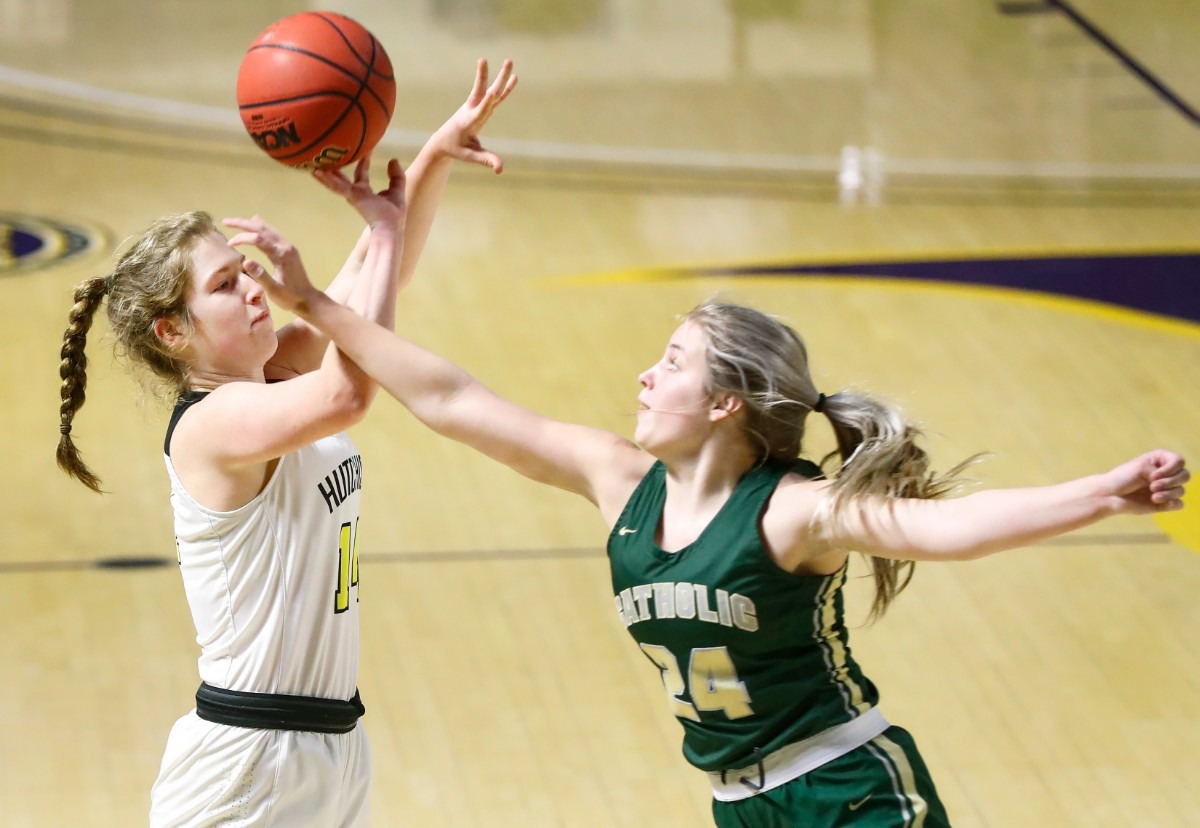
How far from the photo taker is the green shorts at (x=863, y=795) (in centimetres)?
250

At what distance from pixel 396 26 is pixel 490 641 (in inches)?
301

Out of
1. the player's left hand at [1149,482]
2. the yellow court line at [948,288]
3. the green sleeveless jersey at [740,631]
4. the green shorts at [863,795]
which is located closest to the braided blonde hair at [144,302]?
the green sleeveless jersey at [740,631]

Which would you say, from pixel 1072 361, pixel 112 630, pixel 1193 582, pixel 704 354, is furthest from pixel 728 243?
pixel 704 354

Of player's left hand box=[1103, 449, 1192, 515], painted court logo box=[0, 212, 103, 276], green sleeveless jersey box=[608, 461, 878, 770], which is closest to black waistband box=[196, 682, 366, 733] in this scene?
green sleeveless jersey box=[608, 461, 878, 770]

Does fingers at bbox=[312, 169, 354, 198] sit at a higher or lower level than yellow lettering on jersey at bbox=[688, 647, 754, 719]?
higher

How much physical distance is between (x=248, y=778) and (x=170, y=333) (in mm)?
819

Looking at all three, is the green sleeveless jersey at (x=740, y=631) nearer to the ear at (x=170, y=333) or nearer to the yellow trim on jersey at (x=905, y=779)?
the yellow trim on jersey at (x=905, y=779)

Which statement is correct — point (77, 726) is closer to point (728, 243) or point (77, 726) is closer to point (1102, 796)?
point (1102, 796)

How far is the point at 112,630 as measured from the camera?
497 cm

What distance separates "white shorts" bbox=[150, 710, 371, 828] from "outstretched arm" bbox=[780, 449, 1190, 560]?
1.02m

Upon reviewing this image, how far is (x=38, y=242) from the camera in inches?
319

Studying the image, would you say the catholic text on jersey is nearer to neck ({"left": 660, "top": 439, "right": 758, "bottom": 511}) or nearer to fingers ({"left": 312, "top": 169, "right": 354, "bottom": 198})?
neck ({"left": 660, "top": 439, "right": 758, "bottom": 511})

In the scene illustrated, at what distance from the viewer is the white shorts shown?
2.76 m

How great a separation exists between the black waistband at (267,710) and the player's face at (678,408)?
2.60 feet
